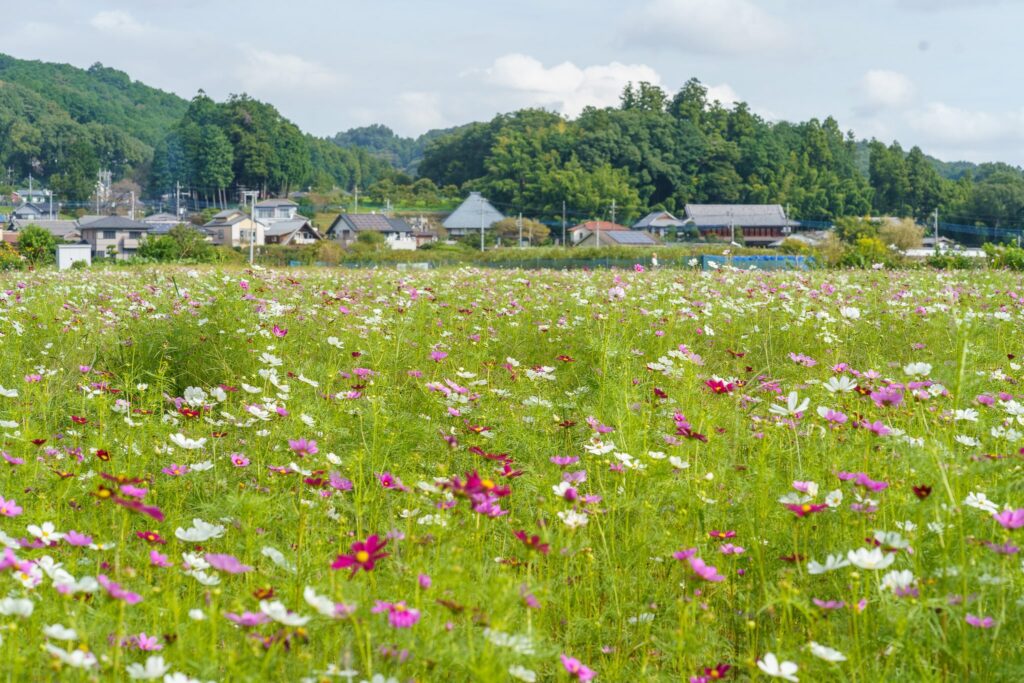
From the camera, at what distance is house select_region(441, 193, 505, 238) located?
65.2 meters

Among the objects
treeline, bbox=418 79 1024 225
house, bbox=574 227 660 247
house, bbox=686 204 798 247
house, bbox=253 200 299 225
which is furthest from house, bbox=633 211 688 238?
house, bbox=253 200 299 225

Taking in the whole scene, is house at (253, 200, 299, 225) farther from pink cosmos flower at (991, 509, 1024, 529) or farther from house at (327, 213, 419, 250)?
pink cosmos flower at (991, 509, 1024, 529)

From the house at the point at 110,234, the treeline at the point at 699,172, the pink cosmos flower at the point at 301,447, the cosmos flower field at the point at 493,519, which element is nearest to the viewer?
the cosmos flower field at the point at 493,519

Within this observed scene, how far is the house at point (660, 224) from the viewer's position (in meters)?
65.5

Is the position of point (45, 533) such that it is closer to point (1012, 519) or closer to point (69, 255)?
point (1012, 519)

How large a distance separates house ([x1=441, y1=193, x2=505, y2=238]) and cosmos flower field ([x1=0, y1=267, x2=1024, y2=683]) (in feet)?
201

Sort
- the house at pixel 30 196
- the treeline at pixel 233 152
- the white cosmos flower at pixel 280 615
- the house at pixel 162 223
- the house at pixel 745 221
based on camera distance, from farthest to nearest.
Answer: the house at pixel 30 196 < the treeline at pixel 233 152 < the house at pixel 745 221 < the house at pixel 162 223 < the white cosmos flower at pixel 280 615

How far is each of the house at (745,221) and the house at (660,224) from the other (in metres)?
1.08

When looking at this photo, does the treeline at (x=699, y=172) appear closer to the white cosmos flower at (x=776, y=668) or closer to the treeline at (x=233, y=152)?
the treeline at (x=233, y=152)

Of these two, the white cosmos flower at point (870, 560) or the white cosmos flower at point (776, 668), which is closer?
the white cosmos flower at point (776, 668)

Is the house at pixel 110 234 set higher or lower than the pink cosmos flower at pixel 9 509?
higher

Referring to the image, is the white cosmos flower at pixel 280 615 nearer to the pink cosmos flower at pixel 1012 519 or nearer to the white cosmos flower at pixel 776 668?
the white cosmos flower at pixel 776 668

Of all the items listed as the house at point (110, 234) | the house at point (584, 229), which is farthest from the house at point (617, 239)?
the house at point (110, 234)

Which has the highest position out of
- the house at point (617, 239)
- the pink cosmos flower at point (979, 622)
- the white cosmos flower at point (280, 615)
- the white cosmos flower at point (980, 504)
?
the house at point (617, 239)
